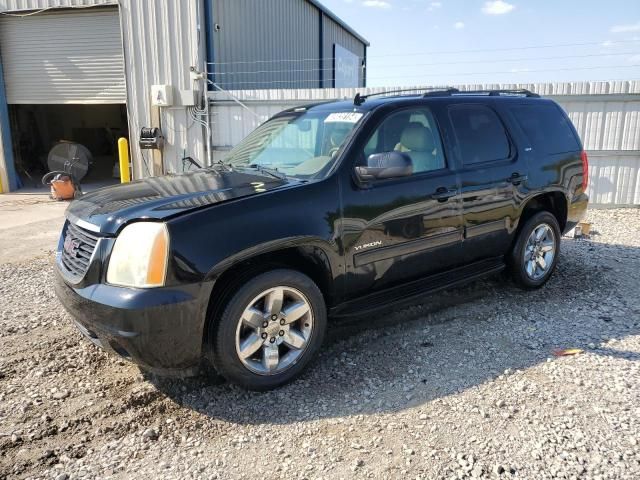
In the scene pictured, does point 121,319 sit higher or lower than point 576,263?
higher

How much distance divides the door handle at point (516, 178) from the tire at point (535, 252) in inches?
18.2

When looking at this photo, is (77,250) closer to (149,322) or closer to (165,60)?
(149,322)

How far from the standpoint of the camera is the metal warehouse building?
11.2m

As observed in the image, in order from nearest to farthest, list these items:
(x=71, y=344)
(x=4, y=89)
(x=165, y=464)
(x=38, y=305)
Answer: (x=165, y=464), (x=71, y=344), (x=38, y=305), (x=4, y=89)

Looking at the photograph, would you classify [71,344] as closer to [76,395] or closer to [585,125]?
[76,395]

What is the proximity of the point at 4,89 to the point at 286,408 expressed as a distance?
13083mm

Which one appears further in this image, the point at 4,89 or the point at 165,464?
the point at 4,89

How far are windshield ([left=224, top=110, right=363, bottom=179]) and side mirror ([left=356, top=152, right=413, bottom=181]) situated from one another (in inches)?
10.4

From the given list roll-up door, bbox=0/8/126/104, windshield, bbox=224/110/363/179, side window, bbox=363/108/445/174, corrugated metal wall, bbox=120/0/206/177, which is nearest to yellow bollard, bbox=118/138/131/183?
corrugated metal wall, bbox=120/0/206/177

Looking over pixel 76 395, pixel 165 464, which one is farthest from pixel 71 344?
pixel 165 464

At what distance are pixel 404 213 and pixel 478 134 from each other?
127cm

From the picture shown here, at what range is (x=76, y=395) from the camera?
3410 millimetres

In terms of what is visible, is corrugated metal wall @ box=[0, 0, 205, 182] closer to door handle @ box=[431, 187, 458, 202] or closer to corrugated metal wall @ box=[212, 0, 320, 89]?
corrugated metal wall @ box=[212, 0, 320, 89]

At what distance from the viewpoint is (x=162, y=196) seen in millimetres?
3430
